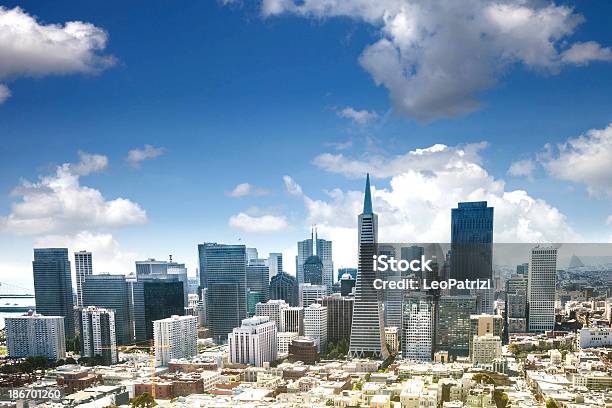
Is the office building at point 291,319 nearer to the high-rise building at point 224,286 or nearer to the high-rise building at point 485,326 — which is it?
the high-rise building at point 224,286

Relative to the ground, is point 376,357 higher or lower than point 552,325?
lower

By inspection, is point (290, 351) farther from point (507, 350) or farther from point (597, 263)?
point (597, 263)

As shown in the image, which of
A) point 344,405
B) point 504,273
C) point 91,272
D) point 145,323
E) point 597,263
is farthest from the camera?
point 91,272

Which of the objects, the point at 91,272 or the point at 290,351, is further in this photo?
the point at 91,272

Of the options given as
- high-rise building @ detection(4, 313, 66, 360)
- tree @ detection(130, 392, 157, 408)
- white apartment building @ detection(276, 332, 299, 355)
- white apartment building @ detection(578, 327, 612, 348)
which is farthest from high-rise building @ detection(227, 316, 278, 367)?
white apartment building @ detection(578, 327, 612, 348)

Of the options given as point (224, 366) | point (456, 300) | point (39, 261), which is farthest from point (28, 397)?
point (39, 261)

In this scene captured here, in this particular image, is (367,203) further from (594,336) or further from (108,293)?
(108,293)
